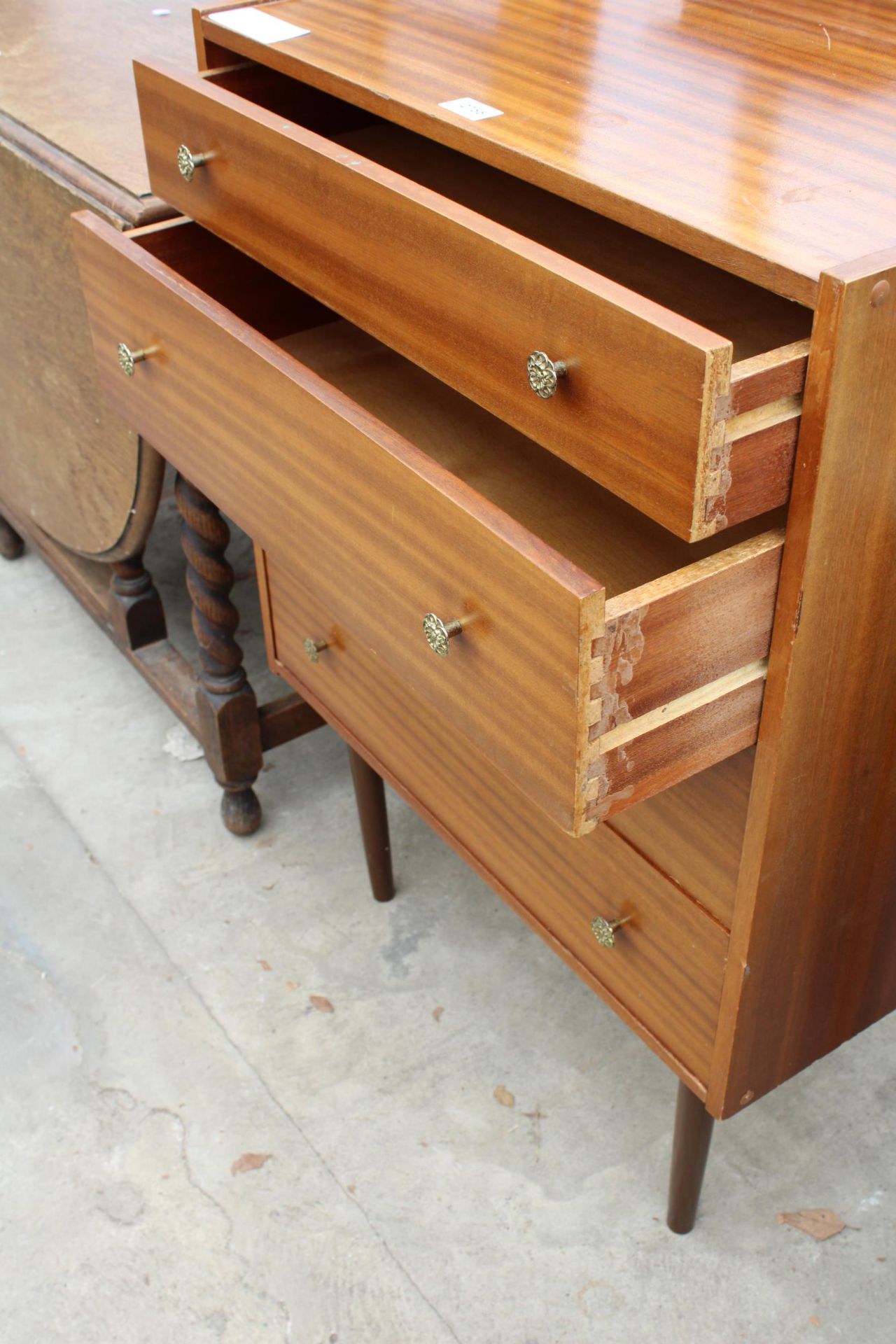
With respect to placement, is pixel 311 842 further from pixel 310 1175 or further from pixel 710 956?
pixel 710 956

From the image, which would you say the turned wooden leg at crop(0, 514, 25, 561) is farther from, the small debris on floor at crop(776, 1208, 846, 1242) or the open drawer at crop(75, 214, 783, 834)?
the small debris on floor at crop(776, 1208, 846, 1242)

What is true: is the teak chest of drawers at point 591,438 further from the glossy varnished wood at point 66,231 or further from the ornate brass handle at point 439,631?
the glossy varnished wood at point 66,231

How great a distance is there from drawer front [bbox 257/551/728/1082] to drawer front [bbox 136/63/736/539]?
0.85 ft

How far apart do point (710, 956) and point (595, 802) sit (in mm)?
309

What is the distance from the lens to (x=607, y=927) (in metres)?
1.23

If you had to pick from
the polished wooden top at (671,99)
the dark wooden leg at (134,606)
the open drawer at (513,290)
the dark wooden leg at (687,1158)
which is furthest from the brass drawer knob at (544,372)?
the dark wooden leg at (134,606)

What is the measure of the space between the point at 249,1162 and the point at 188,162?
1071mm

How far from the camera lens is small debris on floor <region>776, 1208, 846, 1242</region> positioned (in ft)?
4.75

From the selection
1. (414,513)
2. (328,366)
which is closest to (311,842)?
(328,366)

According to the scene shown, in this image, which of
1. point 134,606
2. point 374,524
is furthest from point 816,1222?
point 134,606

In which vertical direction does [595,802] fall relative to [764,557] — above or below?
below

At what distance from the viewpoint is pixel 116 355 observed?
139cm

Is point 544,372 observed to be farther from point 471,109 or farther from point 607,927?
point 607,927

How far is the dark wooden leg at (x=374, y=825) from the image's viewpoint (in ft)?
5.66
